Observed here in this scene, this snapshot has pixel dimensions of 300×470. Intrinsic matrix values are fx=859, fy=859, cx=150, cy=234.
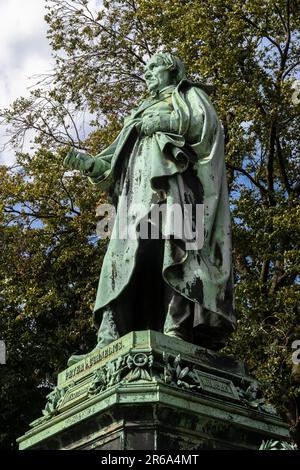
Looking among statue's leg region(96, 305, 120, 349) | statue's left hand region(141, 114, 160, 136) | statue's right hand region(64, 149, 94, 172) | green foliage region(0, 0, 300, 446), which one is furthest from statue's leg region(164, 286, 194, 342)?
green foliage region(0, 0, 300, 446)

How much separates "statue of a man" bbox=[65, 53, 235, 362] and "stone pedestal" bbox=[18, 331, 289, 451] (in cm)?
40

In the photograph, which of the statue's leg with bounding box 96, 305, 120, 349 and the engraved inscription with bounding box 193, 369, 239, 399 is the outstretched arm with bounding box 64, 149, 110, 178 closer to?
the statue's leg with bounding box 96, 305, 120, 349

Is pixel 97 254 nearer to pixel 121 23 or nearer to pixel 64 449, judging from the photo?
pixel 121 23

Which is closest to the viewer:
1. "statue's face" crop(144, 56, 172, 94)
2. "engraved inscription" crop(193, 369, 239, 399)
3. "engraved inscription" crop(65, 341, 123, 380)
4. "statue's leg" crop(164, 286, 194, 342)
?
"engraved inscription" crop(193, 369, 239, 399)

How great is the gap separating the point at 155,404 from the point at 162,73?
126 inches

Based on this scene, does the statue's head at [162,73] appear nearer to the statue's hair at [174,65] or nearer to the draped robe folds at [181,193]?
the statue's hair at [174,65]

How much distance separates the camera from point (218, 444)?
5.10 metres

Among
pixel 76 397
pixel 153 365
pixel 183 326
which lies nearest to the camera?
pixel 153 365

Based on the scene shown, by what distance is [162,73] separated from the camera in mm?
7051

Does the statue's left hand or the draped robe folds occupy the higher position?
the statue's left hand

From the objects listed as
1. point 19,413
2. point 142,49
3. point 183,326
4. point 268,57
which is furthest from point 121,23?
point 183,326

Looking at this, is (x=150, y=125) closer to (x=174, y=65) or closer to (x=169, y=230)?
(x=174, y=65)

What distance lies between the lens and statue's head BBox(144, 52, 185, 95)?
277 inches

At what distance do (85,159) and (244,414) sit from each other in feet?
8.48
